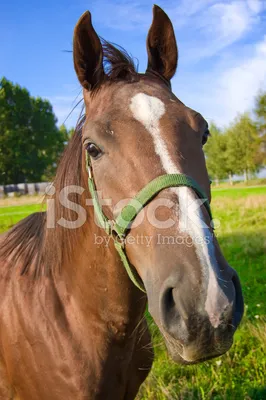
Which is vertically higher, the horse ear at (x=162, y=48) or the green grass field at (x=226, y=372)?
the horse ear at (x=162, y=48)

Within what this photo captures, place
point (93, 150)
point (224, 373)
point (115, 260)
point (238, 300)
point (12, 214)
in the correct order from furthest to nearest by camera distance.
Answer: point (12, 214), point (224, 373), point (115, 260), point (93, 150), point (238, 300)

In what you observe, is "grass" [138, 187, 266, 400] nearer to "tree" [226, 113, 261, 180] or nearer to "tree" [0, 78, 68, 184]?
"tree" [0, 78, 68, 184]

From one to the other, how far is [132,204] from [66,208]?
742mm

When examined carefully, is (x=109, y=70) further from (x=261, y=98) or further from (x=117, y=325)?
(x=261, y=98)

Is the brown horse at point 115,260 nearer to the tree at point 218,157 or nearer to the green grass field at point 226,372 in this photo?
the green grass field at point 226,372

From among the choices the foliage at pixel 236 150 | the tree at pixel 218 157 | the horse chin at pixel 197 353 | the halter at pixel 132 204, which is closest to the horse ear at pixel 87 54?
the halter at pixel 132 204

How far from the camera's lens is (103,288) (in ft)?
7.27

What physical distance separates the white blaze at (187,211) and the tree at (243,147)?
1557 inches

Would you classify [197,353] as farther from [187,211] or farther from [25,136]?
[25,136]

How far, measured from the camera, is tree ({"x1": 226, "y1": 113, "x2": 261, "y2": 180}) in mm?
40150

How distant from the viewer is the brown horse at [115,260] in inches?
58.7

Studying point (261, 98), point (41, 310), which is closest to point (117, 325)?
point (41, 310)

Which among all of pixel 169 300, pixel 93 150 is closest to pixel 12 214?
pixel 93 150

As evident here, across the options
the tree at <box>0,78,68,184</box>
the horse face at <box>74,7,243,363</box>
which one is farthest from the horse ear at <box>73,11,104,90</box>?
the tree at <box>0,78,68,184</box>
